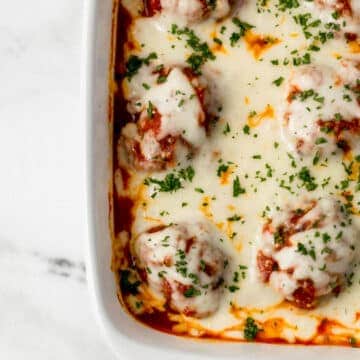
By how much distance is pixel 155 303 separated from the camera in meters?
3.92

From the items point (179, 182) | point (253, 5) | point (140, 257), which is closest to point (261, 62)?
point (253, 5)

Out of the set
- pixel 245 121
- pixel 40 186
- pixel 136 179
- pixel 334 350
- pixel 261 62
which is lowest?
pixel 334 350

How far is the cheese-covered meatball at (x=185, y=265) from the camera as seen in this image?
375cm

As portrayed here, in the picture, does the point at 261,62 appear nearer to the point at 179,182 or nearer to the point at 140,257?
the point at 179,182

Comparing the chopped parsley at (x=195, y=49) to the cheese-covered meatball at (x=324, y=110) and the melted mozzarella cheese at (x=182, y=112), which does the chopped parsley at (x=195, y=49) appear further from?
the cheese-covered meatball at (x=324, y=110)

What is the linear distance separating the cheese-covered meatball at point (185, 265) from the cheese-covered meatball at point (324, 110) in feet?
2.24

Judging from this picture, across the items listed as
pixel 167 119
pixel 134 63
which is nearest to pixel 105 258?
pixel 167 119

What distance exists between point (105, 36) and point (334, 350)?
1912 millimetres

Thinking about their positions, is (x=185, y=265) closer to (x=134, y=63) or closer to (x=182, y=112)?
(x=182, y=112)

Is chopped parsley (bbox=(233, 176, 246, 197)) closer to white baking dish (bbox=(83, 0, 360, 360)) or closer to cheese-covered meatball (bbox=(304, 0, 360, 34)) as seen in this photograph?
white baking dish (bbox=(83, 0, 360, 360))

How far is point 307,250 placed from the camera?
3695mm

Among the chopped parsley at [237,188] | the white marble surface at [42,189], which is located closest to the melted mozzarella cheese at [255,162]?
the chopped parsley at [237,188]

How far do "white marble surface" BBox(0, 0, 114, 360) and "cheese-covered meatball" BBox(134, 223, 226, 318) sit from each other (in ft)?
2.24

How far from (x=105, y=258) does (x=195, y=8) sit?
1.31 m
